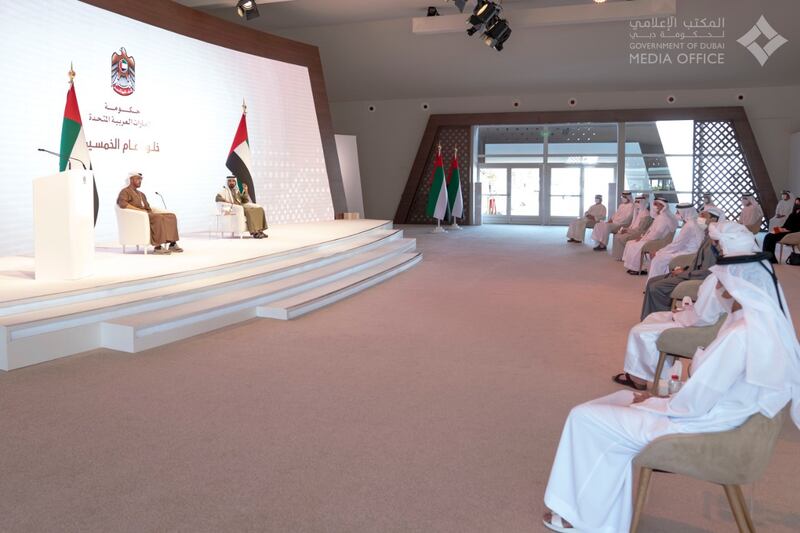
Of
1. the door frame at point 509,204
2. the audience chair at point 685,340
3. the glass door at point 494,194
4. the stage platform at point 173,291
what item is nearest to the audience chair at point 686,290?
the audience chair at point 685,340

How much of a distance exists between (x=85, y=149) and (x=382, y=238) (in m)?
4.12

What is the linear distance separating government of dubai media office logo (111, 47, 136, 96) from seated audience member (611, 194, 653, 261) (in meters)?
6.64

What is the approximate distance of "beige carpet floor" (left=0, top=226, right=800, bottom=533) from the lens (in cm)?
237

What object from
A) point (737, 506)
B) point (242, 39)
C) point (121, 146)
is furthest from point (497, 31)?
point (737, 506)

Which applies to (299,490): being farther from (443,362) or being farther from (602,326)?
(602,326)

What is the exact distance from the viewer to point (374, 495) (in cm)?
251

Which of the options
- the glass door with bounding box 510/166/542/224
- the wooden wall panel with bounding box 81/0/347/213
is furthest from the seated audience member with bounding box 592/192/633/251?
the glass door with bounding box 510/166/542/224

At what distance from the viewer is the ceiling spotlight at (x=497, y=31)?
10375 mm

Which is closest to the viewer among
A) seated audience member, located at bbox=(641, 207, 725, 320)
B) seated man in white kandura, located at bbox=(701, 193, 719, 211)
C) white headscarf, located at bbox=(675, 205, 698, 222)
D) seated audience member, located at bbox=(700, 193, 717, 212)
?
seated audience member, located at bbox=(641, 207, 725, 320)

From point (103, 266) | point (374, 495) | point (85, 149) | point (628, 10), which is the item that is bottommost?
point (374, 495)

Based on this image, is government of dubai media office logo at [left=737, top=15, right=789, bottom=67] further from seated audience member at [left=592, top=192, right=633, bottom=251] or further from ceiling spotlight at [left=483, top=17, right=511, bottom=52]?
ceiling spotlight at [left=483, top=17, right=511, bottom=52]

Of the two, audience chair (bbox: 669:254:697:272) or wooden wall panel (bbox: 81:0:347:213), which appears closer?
audience chair (bbox: 669:254:697:272)

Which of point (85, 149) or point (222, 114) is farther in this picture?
point (222, 114)

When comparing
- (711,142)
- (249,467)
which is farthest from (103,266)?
(711,142)
